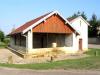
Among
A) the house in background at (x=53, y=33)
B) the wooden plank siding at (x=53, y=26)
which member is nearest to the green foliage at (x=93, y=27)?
the house in background at (x=53, y=33)

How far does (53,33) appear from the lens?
36.1m

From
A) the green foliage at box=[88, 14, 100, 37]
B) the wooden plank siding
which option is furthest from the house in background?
the green foliage at box=[88, 14, 100, 37]

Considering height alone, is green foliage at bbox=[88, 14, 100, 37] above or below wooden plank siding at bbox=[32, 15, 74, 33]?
above

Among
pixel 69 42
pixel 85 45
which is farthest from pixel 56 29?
pixel 85 45

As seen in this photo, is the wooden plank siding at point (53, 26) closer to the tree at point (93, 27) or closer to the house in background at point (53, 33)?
the house in background at point (53, 33)

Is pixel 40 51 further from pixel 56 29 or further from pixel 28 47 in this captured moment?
pixel 56 29

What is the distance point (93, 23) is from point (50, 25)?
3946 centimetres

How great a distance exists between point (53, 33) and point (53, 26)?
3050mm

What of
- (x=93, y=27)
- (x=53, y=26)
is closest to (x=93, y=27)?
(x=93, y=27)

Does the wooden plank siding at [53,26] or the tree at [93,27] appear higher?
the tree at [93,27]

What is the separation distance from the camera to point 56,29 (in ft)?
109

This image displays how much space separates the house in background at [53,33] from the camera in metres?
31.5

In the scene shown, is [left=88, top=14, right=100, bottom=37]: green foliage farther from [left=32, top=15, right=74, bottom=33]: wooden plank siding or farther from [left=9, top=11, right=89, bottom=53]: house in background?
[left=32, top=15, right=74, bottom=33]: wooden plank siding

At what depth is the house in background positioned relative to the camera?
31489mm
